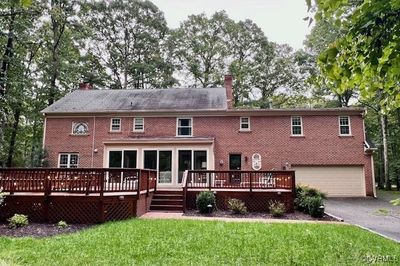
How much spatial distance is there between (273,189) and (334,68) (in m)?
10.9

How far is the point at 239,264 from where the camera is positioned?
5.21 m

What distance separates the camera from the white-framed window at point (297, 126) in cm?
1903

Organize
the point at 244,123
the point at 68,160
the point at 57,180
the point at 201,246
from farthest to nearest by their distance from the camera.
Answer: the point at 68,160 < the point at 244,123 < the point at 57,180 < the point at 201,246

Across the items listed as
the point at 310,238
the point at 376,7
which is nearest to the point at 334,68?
the point at 376,7

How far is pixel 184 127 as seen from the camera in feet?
64.7

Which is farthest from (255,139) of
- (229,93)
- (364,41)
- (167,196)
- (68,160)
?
(364,41)

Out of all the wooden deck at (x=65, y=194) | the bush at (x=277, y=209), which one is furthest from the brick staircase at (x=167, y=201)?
the bush at (x=277, y=209)

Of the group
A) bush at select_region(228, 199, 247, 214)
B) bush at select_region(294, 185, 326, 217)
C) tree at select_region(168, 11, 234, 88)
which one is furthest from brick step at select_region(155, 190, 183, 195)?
tree at select_region(168, 11, 234, 88)

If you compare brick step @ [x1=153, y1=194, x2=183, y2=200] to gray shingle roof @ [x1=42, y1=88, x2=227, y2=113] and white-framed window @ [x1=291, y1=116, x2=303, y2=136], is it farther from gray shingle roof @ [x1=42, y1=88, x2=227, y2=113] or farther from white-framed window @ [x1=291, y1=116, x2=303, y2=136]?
white-framed window @ [x1=291, y1=116, x2=303, y2=136]

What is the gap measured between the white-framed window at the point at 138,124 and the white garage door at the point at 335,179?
1012 cm

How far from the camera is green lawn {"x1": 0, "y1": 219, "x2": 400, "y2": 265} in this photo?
543 cm

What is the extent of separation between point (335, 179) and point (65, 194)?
586 inches

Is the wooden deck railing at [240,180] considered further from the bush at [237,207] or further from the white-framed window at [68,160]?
the white-framed window at [68,160]

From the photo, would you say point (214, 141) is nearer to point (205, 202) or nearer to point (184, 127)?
point (184, 127)
